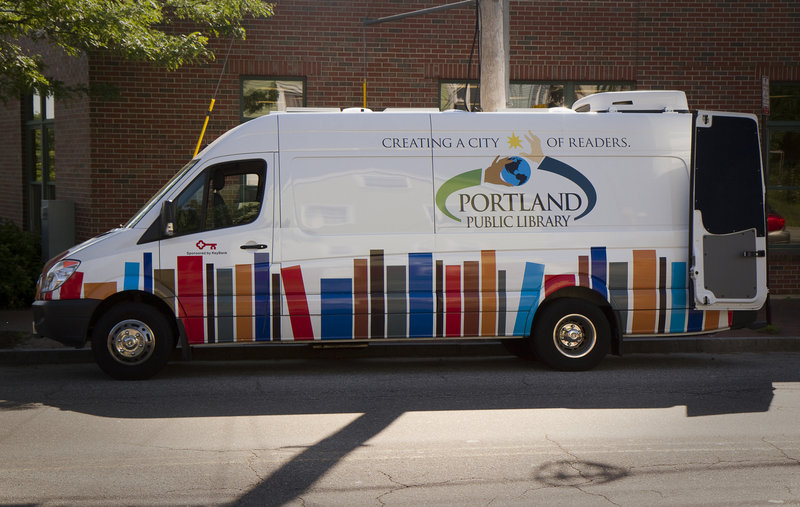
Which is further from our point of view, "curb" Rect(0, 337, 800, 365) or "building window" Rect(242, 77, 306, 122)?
"building window" Rect(242, 77, 306, 122)

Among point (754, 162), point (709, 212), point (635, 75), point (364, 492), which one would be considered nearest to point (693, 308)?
point (709, 212)

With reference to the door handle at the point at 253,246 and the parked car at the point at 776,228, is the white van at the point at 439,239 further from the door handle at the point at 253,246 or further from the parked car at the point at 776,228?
the parked car at the point at 776,228

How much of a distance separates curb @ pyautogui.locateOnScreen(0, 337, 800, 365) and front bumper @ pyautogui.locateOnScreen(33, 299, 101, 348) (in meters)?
1.20

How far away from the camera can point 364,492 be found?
5.30 metres

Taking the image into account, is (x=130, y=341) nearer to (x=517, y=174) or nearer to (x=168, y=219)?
(x=168, y=219)

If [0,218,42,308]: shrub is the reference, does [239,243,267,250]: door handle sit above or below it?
above

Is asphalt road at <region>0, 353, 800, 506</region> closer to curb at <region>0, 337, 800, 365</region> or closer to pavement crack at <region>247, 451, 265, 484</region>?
pavement crack at <region>247, 451, 265, 484</region>

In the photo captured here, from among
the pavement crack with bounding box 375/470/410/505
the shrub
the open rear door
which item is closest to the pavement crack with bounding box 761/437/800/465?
the pavement crack with bounding box 375/470/410/505

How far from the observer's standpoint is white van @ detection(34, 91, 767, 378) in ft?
28.7

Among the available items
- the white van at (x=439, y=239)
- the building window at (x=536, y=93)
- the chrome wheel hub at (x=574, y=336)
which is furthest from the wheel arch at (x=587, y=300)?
the building window at (x=536, y=93)

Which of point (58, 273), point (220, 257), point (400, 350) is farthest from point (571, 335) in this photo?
point (58, 273)

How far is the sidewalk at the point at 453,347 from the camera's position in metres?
9.86

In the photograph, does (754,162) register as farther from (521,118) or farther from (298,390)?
(298,390)

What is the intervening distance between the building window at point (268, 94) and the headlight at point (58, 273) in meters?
5.69
